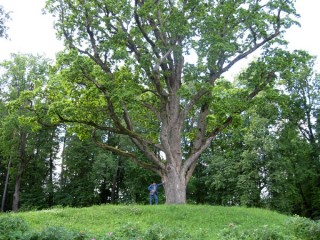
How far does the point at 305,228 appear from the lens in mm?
8688

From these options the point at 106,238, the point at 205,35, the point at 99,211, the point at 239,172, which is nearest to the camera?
the point at 106,238

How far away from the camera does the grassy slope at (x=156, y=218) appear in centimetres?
1170

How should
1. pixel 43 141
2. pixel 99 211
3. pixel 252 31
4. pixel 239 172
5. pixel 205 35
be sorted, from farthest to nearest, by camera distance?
pixel 43 141 → pixel 239 172 → pixel 252 31 → pixel 205 35 → pixel 99 211

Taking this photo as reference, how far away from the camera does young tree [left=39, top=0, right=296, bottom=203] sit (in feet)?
49.5

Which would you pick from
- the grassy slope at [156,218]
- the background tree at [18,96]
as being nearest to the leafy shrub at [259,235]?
the grassy slope at [156,218]

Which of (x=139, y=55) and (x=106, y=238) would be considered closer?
(x=106, y=238)

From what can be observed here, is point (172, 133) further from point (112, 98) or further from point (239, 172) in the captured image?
point (239, 172)

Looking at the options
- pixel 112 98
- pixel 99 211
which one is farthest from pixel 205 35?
pixel 99 211

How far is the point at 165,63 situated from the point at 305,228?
10282 millimetres

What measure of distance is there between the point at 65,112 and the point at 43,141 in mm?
21150

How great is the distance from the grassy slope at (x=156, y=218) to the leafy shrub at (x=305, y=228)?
6.76 ft

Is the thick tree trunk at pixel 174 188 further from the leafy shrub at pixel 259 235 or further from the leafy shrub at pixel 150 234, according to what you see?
the leafy shrub at pixel 259 235

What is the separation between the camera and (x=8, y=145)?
32156 mm

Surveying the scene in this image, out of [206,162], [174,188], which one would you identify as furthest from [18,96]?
[174,188]
